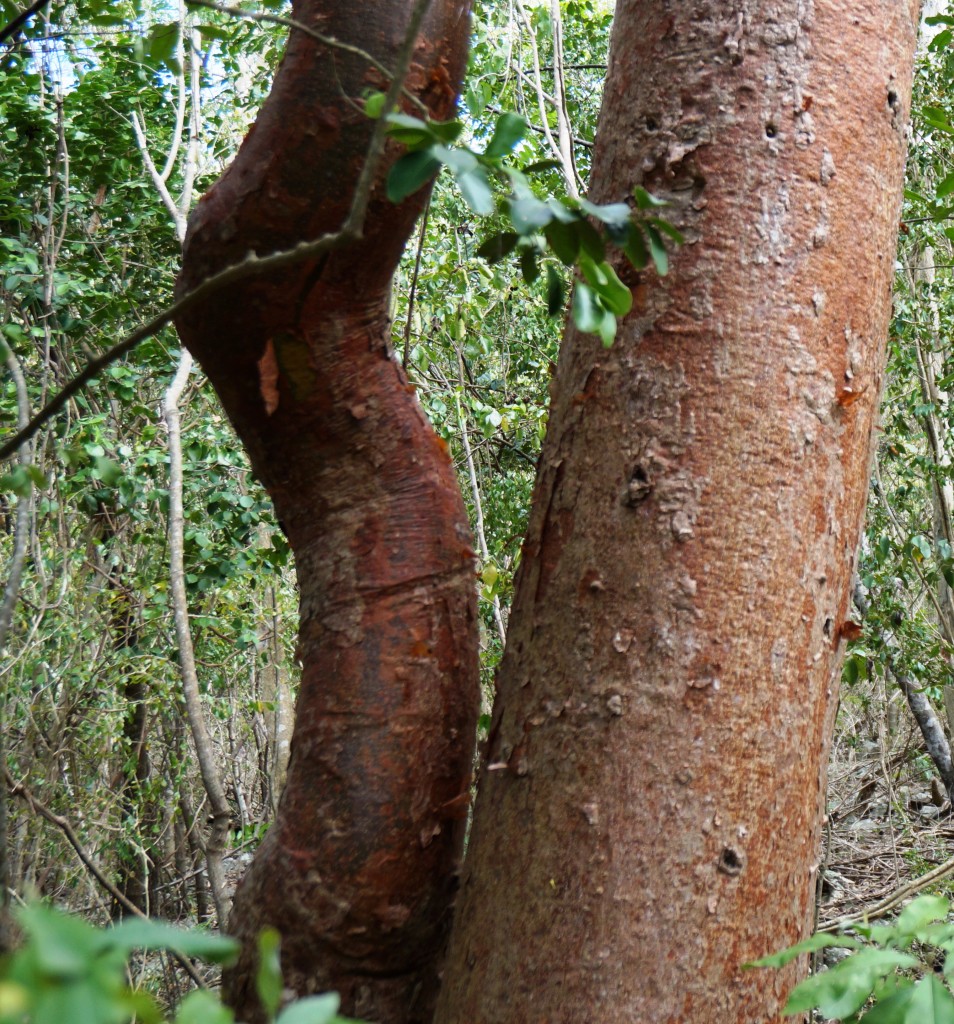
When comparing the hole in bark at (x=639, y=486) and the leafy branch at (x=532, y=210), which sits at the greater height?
the leafy branch at (x=532, y=210)

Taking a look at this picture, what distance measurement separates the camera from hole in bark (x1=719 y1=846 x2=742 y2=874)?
1.14 metres

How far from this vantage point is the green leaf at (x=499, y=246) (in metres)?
1.04

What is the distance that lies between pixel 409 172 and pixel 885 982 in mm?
918

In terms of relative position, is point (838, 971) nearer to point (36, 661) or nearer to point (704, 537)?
point (704, 537)

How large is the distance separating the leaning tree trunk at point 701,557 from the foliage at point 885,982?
183 mm

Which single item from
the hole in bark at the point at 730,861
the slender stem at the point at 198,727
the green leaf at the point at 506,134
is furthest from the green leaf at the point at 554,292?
the slender stem at the point at 198,727

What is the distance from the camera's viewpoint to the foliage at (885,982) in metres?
0.86

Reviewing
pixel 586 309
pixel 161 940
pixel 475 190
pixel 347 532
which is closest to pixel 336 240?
pixel 475 190

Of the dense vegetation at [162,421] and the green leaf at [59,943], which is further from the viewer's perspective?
the dense vegetation at [162,421]

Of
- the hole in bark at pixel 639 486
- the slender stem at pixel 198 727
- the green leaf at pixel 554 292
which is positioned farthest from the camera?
the slender stem at pixel 198 727

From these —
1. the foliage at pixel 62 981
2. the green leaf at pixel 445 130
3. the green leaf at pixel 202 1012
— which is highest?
the green leaf at pixel 445 130

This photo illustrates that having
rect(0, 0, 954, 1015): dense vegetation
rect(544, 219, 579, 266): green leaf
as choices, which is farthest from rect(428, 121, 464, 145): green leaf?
rect(0, 0, 954, 1015): dense vegetation

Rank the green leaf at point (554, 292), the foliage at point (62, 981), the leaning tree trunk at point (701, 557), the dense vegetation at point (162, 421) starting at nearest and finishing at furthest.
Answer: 1. the foliage at point (62, 981)
2. the green leaf at point (554, 292)
3. the leaning tree trunk at point (701, 557)
4. the dense vegetation at point (162, 421)

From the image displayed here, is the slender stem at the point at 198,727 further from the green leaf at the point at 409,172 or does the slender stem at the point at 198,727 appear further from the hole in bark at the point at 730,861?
the green leaf at the point at 409,172
